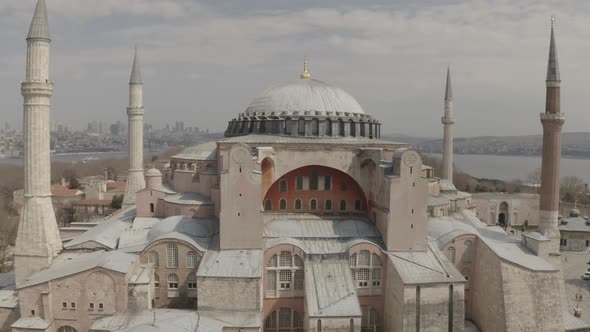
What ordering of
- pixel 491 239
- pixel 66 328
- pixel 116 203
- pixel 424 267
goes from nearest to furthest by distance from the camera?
1. pixel 66 328
2. pixel 424 267
3. pixel 491 239
4. pixel 116 203

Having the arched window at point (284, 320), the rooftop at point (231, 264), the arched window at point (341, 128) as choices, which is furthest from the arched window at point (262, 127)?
the arched window at point (284, 320)

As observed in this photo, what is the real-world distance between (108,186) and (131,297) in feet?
137

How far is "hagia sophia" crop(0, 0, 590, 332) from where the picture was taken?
17.0 m

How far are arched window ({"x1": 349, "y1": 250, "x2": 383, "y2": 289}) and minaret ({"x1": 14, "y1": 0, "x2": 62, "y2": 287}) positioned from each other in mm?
12392

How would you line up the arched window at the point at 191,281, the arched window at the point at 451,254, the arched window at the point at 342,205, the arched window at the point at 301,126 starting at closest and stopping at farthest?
the arched window at the point at 191,281
the arched window at the point at 451,254
the arched window at the point at 342,205
the arched window at the point at 301,126

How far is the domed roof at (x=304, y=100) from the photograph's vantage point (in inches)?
919

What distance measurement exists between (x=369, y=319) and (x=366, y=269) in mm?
2164

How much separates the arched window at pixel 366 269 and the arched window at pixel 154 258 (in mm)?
7734

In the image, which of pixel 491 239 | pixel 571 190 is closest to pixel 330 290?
pixel 491 239

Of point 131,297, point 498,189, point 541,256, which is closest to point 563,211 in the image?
point 498,189

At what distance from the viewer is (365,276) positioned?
19.1 m

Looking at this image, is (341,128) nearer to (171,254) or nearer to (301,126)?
(301,126)

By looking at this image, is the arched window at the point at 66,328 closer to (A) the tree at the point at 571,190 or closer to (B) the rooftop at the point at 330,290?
(B) the rooftop at the point at 330,290

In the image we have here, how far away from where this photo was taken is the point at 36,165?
19391 millimetres
